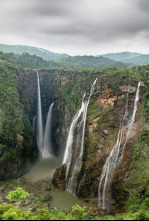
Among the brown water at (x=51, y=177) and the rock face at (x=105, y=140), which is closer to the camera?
the rock face at (x=105, y=140)

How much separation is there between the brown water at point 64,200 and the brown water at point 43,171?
9.18 ft

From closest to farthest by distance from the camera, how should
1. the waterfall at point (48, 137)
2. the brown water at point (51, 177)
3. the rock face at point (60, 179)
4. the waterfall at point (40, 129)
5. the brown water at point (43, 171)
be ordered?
the brown water at point (51, 177), the rock face at point (60, 179), the brown water at point (43, 171), the waterfall at point (48, 137), the waterfall at point (40, 129)

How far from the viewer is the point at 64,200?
17469 mm

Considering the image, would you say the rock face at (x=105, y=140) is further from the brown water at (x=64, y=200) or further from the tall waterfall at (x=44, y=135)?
the tall waterfall at (x=44, y=135)

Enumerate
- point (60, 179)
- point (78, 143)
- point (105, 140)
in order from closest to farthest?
point (105, 140) → point (60, 179) → point (78, 143)

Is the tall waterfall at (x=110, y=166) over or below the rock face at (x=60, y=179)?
over

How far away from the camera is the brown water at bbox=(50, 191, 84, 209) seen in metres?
16.7

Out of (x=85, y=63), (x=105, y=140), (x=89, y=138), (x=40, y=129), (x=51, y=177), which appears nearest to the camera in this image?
(x=105, y=140)

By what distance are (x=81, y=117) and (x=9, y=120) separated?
30.6 feet

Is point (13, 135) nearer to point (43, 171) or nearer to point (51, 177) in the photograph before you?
point (43, 171)

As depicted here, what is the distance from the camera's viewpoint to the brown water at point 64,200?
16703mm

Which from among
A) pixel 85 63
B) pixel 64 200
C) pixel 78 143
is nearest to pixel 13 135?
pixel 78 143

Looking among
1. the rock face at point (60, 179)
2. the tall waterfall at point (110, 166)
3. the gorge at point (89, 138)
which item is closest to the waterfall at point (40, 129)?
the gorge at point (89, 138)

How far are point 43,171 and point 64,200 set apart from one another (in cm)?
622
